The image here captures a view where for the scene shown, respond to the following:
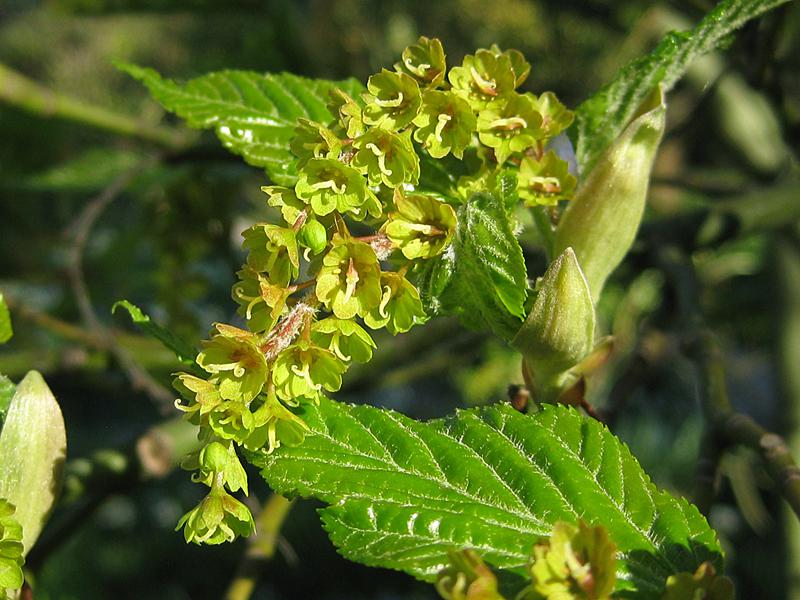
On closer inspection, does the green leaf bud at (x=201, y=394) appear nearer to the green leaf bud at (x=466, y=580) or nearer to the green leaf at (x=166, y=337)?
the green leaf at (x=166, y=337)

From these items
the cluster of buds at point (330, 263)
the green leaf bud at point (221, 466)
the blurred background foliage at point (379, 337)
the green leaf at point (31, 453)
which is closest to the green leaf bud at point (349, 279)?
the cluster of buds at point (330, 263)

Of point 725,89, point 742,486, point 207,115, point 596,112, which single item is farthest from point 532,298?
point 725,89

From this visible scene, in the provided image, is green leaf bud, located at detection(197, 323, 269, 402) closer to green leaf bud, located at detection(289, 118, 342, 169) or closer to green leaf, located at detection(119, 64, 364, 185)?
green leaf bud, located at detection(289, 118, 342, 169)

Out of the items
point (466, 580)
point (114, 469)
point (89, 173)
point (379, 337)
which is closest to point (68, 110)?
point (89, 173)

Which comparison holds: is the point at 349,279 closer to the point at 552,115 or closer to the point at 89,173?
the point at 552,115

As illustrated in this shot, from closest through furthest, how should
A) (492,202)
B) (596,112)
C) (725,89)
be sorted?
1. (492,202)
2. (596,112)
3. (725,89)

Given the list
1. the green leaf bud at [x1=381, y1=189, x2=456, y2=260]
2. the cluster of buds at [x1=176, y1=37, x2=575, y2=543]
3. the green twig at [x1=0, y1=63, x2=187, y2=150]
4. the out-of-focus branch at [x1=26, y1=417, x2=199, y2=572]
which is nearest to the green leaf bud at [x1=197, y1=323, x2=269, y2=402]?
the cluster of buds at [x1=176, y1=37, x2=575, y2=543]

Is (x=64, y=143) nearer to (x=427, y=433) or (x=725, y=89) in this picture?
(x=725, y=89)
